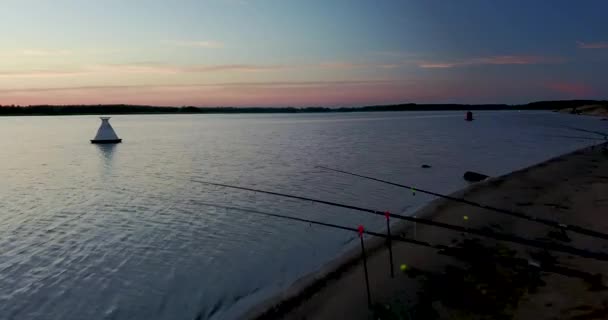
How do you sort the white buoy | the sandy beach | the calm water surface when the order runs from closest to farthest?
1. the sandy beach
2. the calm water surface
3. the white buoy

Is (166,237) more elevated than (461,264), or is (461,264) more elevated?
(461,264)

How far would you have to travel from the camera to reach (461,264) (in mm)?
10180

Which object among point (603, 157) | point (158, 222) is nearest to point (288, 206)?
point (158, 222)

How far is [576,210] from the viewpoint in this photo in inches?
611

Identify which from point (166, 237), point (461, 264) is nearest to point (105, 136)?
point (166, 237)

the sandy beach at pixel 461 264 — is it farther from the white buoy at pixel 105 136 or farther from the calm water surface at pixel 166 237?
the white buoy at pixel 105 136

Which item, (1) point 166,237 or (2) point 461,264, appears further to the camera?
(1) point 166,237

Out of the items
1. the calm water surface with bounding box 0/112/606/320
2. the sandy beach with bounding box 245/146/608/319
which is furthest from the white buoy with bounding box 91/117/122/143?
the sandy beach with bounding box 245/146/608/319

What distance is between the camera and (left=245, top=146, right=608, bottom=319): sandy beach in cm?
792

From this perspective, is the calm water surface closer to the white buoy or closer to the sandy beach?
the sandy beach

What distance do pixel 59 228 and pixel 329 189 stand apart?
13.8 metres

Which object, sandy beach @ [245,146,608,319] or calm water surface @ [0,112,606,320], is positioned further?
calm water surface @ [0,112,606,320]

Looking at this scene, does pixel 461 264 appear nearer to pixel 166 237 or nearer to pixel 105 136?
pixel 166 237

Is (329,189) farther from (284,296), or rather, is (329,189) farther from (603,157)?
(603,157)
